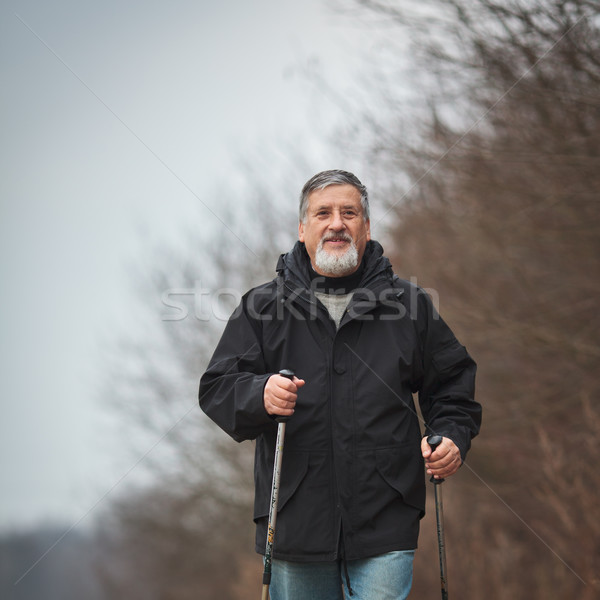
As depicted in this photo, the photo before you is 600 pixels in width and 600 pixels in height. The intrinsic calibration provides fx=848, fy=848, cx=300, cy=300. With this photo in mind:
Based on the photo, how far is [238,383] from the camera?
355cm

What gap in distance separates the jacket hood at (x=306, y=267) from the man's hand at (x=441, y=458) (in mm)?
775

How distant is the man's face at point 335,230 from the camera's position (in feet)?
12.5

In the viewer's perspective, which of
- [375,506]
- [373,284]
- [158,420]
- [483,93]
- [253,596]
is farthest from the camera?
[158,420]

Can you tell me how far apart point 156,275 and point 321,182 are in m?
21.1

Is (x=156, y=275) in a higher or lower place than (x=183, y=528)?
higher

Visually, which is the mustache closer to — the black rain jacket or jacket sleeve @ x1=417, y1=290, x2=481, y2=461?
the black rain jacket

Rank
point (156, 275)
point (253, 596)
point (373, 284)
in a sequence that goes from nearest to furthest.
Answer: point (373, 284)
point (253, 596)
point (156, 275)

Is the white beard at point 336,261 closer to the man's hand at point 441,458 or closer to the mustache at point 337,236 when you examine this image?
the mustache at point 337,236

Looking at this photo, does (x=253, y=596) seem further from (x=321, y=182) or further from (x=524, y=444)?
(x=321, y=182)

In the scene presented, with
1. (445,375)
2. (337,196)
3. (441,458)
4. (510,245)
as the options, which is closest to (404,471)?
(441,458)

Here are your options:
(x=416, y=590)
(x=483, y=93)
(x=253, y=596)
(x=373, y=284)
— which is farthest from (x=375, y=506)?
(x=253, y=596)

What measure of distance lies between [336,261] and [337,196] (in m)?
0.32

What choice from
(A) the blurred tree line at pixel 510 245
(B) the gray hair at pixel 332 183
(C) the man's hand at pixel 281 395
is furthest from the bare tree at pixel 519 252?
(C) the man's hand at pixel 281 395

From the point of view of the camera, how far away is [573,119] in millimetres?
7305
